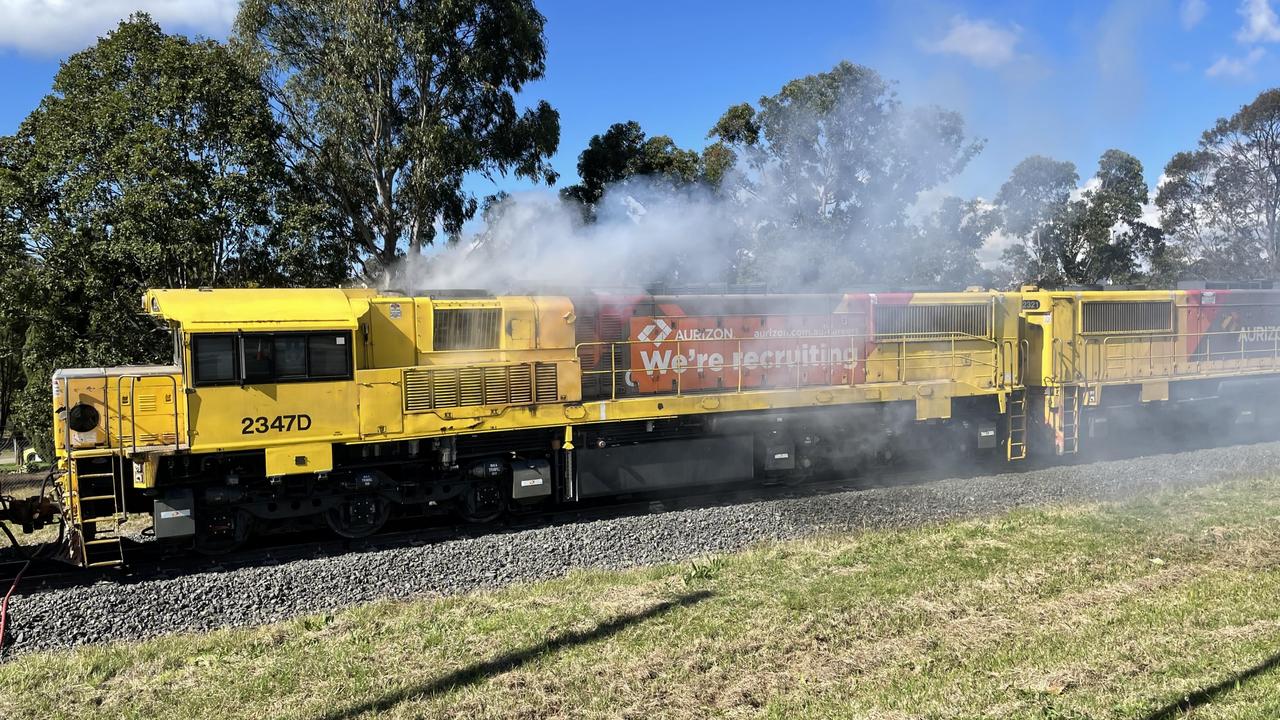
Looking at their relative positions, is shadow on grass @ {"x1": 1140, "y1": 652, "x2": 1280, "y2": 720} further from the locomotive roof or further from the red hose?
the red hose

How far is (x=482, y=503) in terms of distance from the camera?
11.9 m

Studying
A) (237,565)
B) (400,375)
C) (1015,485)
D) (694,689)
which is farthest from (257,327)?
(1015,485)

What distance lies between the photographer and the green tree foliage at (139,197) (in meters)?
→ 18.5

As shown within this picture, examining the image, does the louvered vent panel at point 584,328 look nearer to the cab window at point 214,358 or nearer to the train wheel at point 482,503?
the train wheel at point 482,503

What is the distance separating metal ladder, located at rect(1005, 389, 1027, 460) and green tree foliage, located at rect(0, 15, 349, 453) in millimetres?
16105

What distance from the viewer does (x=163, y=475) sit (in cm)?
1000

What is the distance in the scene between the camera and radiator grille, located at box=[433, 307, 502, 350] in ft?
37.4

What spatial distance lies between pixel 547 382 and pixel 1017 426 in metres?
9.68

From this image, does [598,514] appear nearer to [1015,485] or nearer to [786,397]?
[786,397]

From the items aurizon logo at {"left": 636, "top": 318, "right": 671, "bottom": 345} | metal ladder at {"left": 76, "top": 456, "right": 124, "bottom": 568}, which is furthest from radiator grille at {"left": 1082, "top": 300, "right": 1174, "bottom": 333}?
metal ladder at {"left": 76, "top": 456, "right": 124, "bottom": 568}

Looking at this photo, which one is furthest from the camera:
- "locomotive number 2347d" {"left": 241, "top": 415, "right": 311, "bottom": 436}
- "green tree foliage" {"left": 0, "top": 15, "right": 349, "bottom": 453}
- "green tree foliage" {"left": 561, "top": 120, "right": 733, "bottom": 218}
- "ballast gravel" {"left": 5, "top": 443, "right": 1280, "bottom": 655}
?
"green tree foliage" {"left": 561, "top": 120, "right": 733, "bottom": 218}

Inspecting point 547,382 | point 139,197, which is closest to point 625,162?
point 139,197

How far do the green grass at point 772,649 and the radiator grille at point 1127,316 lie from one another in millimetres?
7624

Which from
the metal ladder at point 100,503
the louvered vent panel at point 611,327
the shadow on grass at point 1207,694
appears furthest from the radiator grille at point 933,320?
the metal ladder at point 100,503
